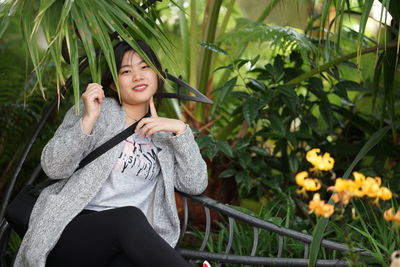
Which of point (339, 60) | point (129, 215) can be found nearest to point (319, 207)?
point (129, 215)

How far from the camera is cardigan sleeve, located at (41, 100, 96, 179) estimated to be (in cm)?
171

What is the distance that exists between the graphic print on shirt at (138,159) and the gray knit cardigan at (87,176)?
0.08ft

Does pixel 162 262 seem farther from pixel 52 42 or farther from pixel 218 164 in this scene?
pixel 218 164

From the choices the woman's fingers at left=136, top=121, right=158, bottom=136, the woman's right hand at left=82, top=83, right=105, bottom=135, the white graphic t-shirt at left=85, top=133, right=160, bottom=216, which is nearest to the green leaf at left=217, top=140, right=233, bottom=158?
the white graphic t-shirt at left=85, top=133, right=160, bottom=216

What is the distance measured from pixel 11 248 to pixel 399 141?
1.72 meters

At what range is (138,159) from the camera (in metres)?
1.83

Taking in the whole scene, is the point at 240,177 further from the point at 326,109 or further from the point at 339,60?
the point at 339,60

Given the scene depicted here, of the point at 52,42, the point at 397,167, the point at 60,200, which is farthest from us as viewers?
the point at 397,167

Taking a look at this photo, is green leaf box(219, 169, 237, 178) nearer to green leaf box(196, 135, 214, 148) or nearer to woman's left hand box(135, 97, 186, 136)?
green leaf box(196, 135, 214, 148)

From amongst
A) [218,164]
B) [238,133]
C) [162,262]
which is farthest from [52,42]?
[238,133]

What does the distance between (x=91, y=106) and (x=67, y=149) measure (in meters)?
0.13

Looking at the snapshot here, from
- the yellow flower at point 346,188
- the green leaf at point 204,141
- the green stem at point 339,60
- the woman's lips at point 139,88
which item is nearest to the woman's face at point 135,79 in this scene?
the woman's lips at point 139,88

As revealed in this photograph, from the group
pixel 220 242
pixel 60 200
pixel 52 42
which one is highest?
pixel 52 42

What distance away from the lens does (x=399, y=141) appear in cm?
289
